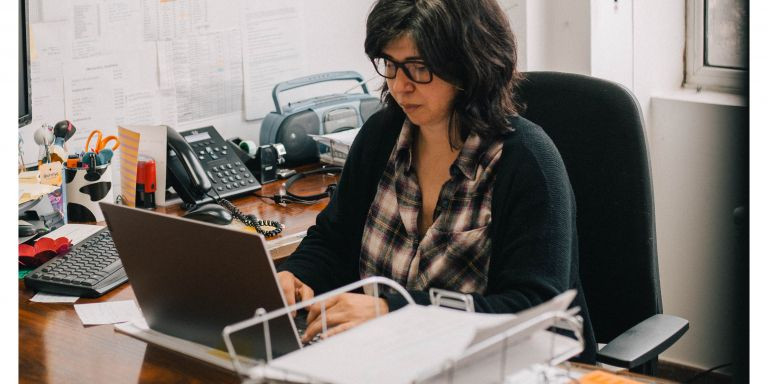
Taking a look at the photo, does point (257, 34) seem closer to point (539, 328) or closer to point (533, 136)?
point (533, 136)

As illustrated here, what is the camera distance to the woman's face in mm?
1502

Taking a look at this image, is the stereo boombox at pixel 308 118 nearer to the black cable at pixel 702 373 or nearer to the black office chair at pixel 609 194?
the black office chair at pixel 609 194

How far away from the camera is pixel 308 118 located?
2439 mm

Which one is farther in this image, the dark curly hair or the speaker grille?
the speaker grille

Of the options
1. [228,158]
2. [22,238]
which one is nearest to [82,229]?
[22,238]

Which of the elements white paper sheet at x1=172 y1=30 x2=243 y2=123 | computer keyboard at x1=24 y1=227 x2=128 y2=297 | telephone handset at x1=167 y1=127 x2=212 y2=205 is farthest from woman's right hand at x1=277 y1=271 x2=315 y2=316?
white paper sheet at x1=172 y1=30 x2=243 y2=123

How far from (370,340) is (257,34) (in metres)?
1.67

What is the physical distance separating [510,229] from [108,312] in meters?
0.68

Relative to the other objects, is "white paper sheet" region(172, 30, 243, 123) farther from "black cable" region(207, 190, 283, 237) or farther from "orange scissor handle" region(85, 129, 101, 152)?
"black cable" region(207, 190, 283, 237)

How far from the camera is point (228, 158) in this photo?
228 centimetres

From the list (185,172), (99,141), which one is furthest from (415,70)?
(99,141)

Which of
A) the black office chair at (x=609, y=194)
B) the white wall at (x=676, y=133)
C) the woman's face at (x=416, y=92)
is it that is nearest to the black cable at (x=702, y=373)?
the white wall at (x=676, y=133)

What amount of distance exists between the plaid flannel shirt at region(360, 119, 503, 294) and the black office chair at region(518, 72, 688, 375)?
0.19 metres

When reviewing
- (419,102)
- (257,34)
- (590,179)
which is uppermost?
(257,34)
